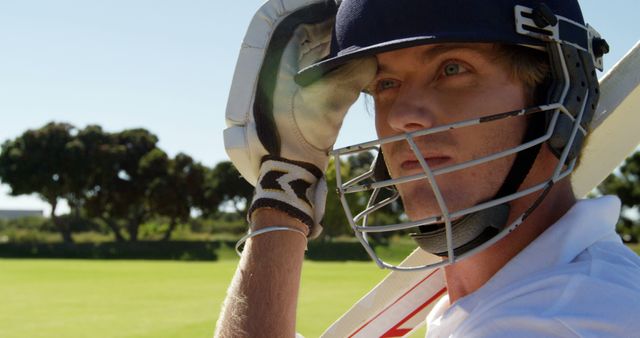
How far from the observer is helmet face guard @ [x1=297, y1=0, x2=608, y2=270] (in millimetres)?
1489

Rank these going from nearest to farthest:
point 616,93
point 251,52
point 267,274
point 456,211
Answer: point 456,211 < point 267,274 < point 251,52 < point 616,93

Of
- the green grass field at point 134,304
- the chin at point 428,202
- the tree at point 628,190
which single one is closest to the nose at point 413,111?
the chin at point 428,202

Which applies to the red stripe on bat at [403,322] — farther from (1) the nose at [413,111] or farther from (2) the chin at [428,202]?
(1) the nose at [413,111]

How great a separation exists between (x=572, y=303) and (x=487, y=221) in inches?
14.6

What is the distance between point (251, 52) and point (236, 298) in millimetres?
609

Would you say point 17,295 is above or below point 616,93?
below

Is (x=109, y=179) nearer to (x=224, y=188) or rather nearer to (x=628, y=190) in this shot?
(x=224, y=188)

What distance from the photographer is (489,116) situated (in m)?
1.50

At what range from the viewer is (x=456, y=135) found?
5.16ft

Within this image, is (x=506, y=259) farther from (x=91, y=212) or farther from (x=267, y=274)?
(x=91, y=212)

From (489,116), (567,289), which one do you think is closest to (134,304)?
(489,116)

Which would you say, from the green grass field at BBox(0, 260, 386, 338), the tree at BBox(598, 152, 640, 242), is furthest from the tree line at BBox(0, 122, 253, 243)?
the green grass field at BBox(0, 260, 386, 338)

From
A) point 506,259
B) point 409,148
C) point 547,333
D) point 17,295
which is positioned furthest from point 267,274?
point 17,295

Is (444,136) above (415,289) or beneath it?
above
